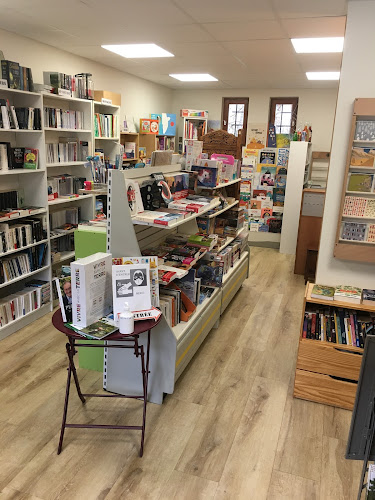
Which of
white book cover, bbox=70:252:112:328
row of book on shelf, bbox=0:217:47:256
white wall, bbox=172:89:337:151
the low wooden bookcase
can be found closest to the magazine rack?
white book cover, bbox=70:252:112:328

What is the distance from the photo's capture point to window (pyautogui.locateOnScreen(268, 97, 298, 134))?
286 inches

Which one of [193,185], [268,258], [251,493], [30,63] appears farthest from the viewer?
[268,258]

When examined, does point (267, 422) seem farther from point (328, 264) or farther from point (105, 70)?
point (105, 70)

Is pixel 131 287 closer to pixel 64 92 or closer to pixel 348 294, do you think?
pixel 348 294

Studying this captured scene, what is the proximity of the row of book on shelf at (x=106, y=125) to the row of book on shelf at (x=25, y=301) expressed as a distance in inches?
78.3

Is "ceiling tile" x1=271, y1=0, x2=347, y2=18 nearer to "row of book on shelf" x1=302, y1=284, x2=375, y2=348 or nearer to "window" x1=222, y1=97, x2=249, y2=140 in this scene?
"row of book on shelf" x1=302, y1=284, x2=375, y2=348

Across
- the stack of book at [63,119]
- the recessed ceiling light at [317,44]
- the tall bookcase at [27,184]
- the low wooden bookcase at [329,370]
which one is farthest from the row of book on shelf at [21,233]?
the recessed ceiling light at [317,44]

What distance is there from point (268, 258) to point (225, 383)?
12.0 ft

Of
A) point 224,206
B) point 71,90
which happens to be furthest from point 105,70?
point 224,206

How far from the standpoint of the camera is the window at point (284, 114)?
23.9ft

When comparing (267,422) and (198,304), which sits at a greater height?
(198,304)

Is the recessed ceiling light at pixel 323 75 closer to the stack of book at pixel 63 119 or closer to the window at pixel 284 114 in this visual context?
the window at pixel 284 114

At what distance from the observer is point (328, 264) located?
2.90m

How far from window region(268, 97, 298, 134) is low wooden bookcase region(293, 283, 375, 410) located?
5.40m
